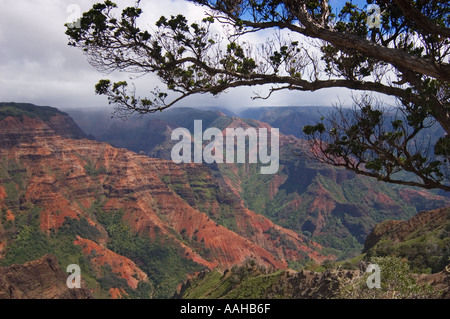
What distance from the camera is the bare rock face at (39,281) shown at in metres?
49.8

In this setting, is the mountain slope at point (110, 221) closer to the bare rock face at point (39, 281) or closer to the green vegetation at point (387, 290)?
the bare rock face at point (39, 281)

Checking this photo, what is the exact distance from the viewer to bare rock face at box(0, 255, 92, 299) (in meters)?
49.8

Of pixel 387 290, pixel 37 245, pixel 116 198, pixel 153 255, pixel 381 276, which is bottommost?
pixel 153 255

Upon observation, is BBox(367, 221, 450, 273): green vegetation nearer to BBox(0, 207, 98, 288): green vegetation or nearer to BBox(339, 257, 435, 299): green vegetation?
BBox(339, 257, 435, 299): green vegetation

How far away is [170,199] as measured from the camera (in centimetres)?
12688

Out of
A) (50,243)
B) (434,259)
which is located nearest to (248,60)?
(434,259)

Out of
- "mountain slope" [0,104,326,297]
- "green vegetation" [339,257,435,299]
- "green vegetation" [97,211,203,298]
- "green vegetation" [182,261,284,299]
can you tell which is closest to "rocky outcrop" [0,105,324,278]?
"mountain slope" [0,104,326,297]

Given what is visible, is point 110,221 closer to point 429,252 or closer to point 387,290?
point 429,252

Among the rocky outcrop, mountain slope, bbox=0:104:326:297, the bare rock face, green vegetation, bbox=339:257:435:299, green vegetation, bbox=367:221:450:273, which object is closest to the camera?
green vegetation, bbox=339:257:435:299

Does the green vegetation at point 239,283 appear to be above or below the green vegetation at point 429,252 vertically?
below

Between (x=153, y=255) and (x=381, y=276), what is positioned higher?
(x=381, y=276)

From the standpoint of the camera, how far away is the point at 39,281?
2077 inches

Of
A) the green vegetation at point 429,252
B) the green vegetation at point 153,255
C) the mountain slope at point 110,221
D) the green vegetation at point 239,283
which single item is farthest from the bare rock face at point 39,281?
the green vegetation at point 429,252

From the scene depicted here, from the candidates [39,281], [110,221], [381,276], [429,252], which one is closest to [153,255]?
[110,221]
